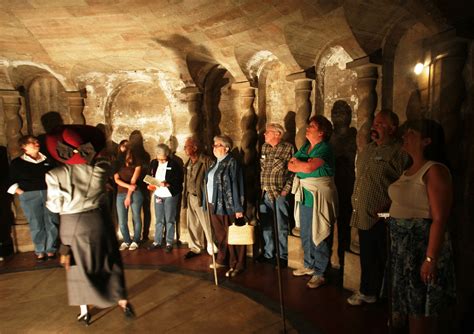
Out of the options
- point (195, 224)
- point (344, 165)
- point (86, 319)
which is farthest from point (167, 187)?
point (344, 165)

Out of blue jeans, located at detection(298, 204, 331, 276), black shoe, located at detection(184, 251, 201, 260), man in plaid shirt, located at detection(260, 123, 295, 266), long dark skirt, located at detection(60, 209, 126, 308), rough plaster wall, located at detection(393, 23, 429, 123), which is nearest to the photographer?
long dark skirt, located at detection(60, 209, 126, 308)

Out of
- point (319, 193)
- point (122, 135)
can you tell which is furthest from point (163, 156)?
point (319, 193)

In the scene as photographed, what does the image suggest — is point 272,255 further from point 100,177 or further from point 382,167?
point 100,177

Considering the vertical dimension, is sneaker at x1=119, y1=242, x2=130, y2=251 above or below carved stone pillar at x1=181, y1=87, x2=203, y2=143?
below

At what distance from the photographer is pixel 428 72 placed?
2.87m

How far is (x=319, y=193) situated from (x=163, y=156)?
2.44 meters

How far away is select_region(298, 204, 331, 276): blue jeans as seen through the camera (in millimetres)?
3684

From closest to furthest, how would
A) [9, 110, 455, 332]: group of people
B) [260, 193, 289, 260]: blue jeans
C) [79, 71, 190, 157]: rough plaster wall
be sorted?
[9, 110, 455, 332]: group of people → [260, 193, 289, 260]: blue jeans → [79, 71, 190, 157]: rough plaster wall

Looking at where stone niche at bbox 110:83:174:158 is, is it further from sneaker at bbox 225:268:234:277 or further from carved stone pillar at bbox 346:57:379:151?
carved stone pillar at bbox 346:57:379:151

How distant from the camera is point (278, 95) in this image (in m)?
5.01

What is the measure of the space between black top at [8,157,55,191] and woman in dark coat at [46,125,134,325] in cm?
248

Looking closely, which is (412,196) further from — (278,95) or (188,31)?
(188,31)

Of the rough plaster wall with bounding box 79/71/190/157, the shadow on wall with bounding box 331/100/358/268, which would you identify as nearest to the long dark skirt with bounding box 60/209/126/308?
the shadow on wall with bounding box 331/100/358/268

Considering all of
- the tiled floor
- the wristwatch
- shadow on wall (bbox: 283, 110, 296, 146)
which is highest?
shadow on wall (bbox: 283, 110, 296, 146)
